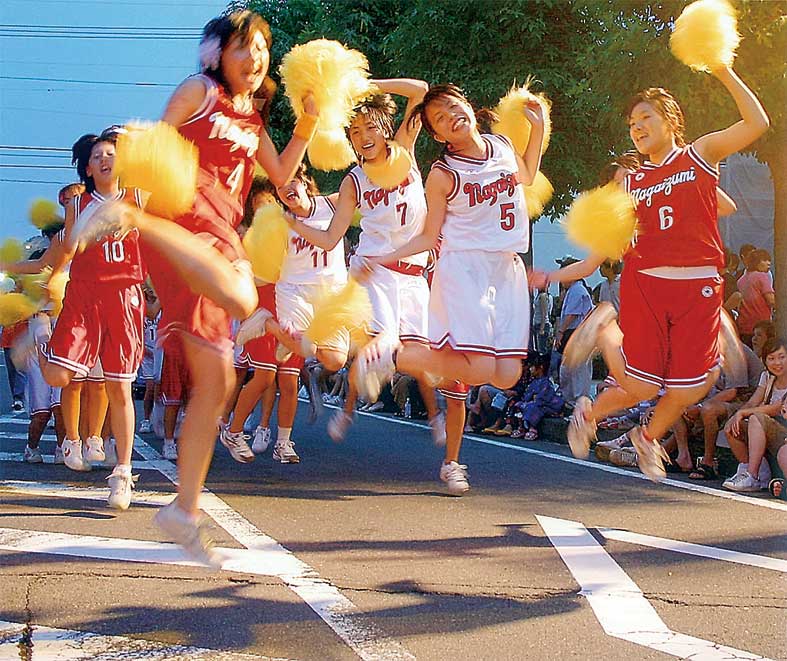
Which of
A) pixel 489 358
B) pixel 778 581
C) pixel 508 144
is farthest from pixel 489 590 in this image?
pixel 508 144

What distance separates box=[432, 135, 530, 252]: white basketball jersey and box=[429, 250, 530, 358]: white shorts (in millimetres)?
54

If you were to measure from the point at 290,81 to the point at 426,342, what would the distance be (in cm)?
194

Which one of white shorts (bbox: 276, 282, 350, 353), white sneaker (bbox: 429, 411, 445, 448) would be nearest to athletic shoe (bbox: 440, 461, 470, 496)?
white sneaker (bbox: 429, 411, 445, 448)

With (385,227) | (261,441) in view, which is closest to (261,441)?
(261,441)

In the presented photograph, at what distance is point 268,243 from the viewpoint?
13.9ft

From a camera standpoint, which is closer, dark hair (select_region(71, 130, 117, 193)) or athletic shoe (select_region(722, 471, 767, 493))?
dark hair (select_region(71, 130, 117, 193))

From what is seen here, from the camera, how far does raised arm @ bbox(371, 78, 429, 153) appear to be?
4.02 meters

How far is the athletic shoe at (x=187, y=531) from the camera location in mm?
3002

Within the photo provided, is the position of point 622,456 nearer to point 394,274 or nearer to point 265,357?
point 265,357

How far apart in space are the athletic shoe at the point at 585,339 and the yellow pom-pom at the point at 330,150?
3.52 ft

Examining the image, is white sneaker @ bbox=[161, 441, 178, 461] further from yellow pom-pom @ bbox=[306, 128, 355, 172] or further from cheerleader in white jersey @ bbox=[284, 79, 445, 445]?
yellow pom-pom @ bbox=[306, 128, 355, 172]

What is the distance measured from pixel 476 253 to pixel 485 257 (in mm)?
41

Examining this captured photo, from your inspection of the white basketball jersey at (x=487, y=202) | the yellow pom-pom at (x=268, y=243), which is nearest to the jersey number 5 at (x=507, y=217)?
the white basketball jersey at (x=487, y=202)

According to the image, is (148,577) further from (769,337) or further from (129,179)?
(769,337)
